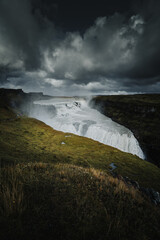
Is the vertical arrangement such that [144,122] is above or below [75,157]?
above

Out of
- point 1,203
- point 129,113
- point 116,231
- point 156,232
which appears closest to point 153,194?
point 156,232

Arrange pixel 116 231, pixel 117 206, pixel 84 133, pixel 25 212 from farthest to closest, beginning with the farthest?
pixel 84 133 → pixel 117 206 → pixel 25 212 → pixel 116 231

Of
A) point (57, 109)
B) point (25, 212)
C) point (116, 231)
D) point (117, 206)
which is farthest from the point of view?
point (57, 109)

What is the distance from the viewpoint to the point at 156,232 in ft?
10.3

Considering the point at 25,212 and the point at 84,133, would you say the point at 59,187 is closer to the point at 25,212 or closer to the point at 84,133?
the point at 25,212

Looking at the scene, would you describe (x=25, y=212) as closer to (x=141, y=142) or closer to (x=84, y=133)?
(x=84, y=133)

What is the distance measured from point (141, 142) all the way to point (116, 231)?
261 ft

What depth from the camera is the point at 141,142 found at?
70188 millimetres

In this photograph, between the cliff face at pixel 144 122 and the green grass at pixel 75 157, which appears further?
the cliff face at pixel 144 122

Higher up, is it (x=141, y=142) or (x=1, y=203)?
(x=1, y=203)

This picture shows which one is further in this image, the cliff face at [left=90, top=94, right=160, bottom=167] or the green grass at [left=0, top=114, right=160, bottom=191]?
the cliff face at [left=90, top=94, right=160, bottom=167]

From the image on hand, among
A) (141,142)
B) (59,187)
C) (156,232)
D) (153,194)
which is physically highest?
(59,187)

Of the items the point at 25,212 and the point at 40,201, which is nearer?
the point at 25,212

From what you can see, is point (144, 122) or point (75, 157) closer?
point (75, 157)
